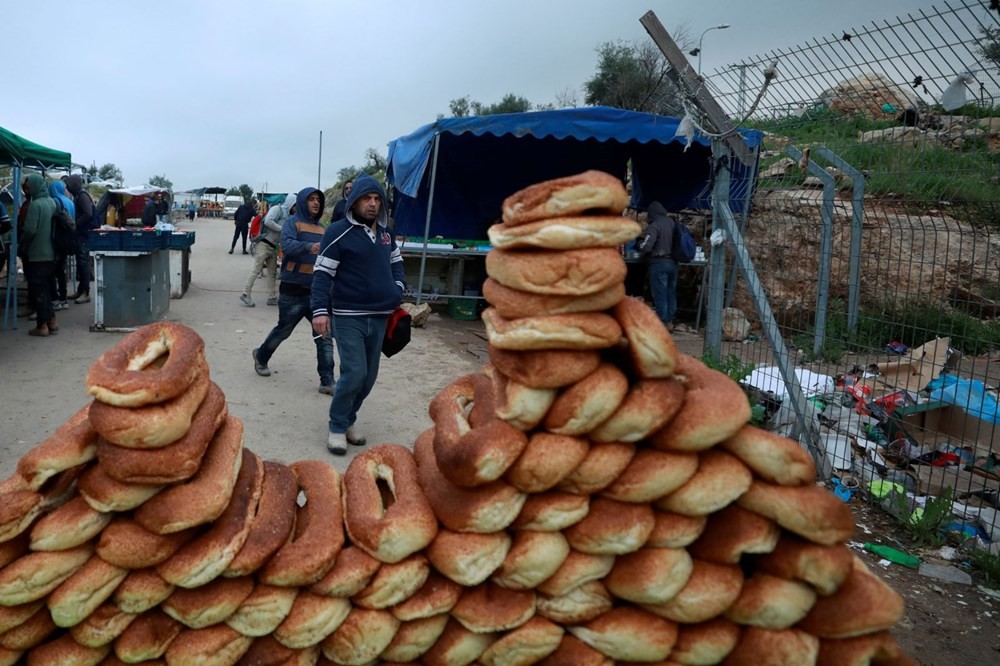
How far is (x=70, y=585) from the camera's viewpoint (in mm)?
1639

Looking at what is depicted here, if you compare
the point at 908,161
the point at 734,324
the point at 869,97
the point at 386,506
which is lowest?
the point at 734,324

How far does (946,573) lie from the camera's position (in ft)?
12.1

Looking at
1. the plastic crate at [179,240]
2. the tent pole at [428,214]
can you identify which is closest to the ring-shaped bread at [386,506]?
the tent pole at [428,214]

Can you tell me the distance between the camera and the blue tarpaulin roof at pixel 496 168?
10547 mm

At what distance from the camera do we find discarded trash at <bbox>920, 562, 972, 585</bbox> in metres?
3.65

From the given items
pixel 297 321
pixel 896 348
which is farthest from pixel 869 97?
pixel 297 321

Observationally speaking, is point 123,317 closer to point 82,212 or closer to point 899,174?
point 82,212

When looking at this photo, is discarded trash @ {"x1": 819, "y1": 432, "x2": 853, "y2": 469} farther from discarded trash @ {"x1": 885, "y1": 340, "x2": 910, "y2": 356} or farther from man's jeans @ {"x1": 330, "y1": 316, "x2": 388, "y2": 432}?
man's jeans @ {"x1": 330, "y1": 316, "x2": 388, "y2": 432}

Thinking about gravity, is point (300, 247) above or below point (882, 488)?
above

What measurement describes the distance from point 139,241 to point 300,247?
129 inches

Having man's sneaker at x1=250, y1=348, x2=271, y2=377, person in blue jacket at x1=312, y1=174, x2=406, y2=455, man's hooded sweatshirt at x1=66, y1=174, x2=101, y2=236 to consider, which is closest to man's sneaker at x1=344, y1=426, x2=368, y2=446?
person in blue jacket at x1=312, y1=174, x2=406, y2=455

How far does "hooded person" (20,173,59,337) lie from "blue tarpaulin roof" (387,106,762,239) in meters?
4.69

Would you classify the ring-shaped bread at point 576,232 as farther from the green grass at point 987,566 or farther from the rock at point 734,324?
the rock at point 734,324

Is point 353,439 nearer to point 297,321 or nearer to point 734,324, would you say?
point 297,321
